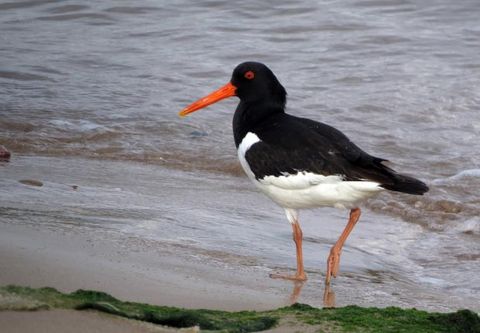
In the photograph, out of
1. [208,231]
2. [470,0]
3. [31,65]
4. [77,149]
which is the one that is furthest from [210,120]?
[470,0]

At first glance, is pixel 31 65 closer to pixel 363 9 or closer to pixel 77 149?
pixel 77 149

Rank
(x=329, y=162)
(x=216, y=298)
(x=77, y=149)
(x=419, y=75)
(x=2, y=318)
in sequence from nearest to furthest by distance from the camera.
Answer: (x=2, y=318) → (x=216, y=298) → (x=329, y=162) → (x=77, y=149) → (x=419, y=75)

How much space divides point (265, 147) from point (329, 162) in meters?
0.45

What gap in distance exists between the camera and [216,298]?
4.23 m

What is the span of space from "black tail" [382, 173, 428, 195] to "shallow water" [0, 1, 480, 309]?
0.55 metres

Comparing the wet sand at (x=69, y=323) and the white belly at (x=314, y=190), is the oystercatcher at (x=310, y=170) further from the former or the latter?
the wet sand at (x=69, y=323)

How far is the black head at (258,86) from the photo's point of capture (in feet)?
20.0

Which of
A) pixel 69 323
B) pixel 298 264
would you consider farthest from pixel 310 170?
pixel 69 323

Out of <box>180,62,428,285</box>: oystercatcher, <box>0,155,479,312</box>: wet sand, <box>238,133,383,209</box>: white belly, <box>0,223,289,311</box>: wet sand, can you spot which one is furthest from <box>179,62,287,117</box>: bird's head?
<box>0,223,289,311</box>: wet sand

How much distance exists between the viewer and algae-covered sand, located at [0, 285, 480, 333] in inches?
129

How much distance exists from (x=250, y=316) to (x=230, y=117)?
5.72 m

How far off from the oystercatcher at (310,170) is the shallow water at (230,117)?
337mm

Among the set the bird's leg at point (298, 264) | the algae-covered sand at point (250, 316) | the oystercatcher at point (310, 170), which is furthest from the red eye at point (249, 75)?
the algae-covered sand at point (250, 316)

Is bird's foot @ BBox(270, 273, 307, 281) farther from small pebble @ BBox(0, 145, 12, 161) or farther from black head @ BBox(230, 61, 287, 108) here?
small pebble @ BBox(0, 145, 12, 161)
